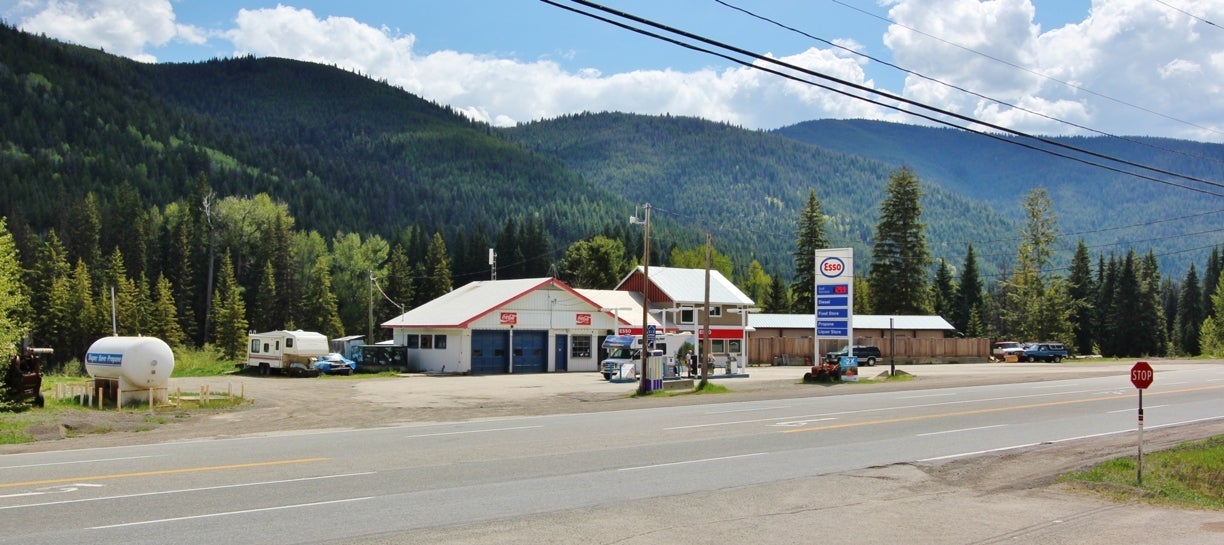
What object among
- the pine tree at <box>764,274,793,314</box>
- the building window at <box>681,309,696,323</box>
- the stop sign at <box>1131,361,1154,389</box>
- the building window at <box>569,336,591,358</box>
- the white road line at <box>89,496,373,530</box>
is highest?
the pine tree at <box>764,274,793,314</box>

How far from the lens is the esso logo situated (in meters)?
46.6

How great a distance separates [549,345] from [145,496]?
46.4m

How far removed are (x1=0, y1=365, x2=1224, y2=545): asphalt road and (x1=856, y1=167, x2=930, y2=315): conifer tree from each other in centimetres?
7027

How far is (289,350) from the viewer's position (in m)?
53.6

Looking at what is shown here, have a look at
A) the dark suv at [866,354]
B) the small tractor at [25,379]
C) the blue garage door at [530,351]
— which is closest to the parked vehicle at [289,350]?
the blue garage door at [530,351]

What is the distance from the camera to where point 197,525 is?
35.8 ft

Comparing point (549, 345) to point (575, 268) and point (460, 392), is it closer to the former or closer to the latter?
point (460, 392)

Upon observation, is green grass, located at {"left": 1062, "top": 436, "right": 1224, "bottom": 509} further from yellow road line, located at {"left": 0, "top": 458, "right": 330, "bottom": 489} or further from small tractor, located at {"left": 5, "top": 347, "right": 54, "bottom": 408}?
small tractor, located at {"left": 5, "top": 347, "right": 54, "bottom": 408}

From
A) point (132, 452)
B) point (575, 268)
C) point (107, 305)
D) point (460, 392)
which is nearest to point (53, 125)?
point (107, 305)

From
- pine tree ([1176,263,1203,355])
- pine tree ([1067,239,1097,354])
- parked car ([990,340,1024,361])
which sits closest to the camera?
parked car ([990,340,1024,361])

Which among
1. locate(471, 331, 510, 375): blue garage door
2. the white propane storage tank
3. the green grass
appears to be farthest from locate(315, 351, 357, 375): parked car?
the green grass

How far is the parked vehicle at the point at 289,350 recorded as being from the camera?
53.4 meters

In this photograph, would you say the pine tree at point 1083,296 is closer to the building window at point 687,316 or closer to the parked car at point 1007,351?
the parked car at point 1007,351

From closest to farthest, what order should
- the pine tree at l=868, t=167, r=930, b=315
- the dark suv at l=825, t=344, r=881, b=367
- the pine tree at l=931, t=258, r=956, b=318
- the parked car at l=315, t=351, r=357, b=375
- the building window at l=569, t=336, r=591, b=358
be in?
the parked car at l=315, t=351, r=357, b=375 → the building window at l=569, t=336, r=591, b=358 → the dark suv at l=825, t=344, r=881, b=367 → the pine tree at l=868, t=167, r=930, b=315 → the pine tree at l=931, t=258, r=956, b=318
